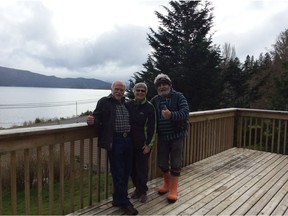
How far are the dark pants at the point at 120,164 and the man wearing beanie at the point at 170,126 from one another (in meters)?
0.54

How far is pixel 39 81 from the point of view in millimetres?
70625

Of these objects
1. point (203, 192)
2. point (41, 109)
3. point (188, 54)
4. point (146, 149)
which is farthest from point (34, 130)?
point (41, 109)

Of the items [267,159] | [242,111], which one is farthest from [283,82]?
[267,159]

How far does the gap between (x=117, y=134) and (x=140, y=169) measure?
54 cm

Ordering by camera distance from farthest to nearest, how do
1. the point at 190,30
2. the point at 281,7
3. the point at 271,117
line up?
the point at 190,30 < the point at 281,7 < the point at 271,117

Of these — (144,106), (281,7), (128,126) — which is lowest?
(128,126)

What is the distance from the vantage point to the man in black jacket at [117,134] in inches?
113

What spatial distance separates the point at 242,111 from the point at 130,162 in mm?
3882

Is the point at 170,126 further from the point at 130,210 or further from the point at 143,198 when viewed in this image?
the point at 130,210

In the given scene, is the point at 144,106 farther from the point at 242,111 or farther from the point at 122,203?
the point at 242,111

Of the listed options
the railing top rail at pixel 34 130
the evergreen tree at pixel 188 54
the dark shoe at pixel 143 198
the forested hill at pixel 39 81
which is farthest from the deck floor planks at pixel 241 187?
the forested hill at pixel 39 81

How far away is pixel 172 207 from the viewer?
Answer: 10.4 ft

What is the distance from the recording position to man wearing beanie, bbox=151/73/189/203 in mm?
3326

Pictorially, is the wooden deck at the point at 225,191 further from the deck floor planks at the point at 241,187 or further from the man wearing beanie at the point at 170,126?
the man wearing beanie at the point at 170,126
